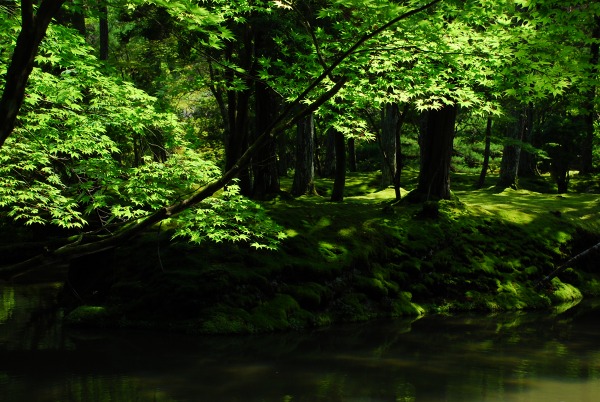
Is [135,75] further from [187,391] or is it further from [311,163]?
[187,391]

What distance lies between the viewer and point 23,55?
3.16 metres

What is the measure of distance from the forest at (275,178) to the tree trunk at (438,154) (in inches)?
2.1

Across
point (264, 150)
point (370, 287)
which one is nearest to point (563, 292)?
point (370, 287)

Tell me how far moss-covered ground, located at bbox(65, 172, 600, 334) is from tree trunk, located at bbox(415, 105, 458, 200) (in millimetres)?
546

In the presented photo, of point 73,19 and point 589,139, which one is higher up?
point 73,19

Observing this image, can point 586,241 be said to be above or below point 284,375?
above

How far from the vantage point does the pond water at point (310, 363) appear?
6.66m

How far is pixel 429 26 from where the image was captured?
590 centimetres

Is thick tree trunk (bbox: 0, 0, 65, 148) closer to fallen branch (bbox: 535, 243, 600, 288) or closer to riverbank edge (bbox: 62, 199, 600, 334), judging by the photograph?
riverbank edge (bbox: 62, 199, 600, 334)

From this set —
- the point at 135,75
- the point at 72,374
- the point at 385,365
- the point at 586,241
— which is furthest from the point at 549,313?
the point at 135,75

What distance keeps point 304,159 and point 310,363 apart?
1164 centimetres

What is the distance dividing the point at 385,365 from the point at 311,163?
39.7 feet

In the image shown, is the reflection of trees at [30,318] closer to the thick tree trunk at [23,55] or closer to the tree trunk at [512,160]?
the thick tree trunk at [23,55]

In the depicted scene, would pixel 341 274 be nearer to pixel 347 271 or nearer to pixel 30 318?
pixel 347 271
